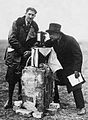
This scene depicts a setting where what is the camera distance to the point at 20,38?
614 centimetres

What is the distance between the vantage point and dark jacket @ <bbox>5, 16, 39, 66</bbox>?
595 centimetres

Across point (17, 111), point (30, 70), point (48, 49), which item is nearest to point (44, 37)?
point (48, 49)

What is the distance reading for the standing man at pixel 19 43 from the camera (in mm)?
5970

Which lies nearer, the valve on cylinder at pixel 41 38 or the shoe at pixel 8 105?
the valve on cylinder at pixel 41 38

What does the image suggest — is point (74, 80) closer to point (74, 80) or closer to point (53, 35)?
point (74, 80)

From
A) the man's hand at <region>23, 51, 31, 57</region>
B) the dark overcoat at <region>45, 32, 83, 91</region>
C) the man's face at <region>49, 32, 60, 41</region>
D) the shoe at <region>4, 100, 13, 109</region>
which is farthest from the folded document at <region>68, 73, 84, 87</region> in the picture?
the shoe at <region>4, 100, 13, 109</region>

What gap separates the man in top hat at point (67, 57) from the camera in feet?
19.1

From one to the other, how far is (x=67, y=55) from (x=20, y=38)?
103 centimetres

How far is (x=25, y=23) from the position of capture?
616 cm

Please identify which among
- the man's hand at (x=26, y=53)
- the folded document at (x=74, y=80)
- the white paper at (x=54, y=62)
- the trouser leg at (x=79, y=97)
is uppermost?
the man's hand at (x=26, y=53)

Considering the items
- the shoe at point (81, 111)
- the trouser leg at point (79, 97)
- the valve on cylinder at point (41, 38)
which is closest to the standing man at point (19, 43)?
the valve on cylinder at point (41, 38)

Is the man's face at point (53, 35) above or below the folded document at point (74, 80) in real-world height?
above

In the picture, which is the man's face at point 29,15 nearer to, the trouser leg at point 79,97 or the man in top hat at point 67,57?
the man in top hat at point 67,57

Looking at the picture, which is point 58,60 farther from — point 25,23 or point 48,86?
point 25,23
